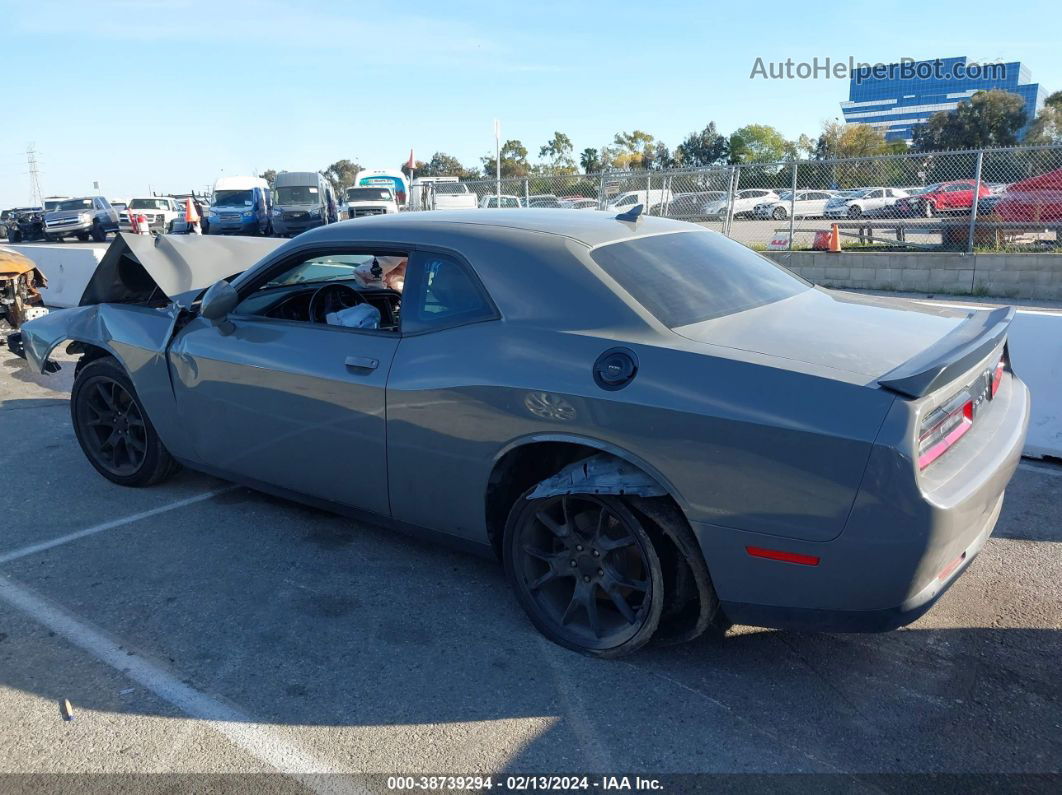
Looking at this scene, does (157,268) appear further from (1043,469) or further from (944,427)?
(1043,469)

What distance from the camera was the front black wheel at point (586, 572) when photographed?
2934mm

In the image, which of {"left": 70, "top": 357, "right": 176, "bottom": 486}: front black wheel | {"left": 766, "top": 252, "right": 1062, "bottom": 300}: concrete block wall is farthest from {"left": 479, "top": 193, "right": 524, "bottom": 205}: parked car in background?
{"left": 70, "top": 357, "right": 176, "bottom": 486}: front black wheel

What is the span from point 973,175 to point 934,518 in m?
11.8

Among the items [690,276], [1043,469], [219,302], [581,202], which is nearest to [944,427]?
[690,276]

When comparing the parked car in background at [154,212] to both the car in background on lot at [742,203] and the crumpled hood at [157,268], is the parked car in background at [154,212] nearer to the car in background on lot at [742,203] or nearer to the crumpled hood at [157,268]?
the car in background on lot at [742,203]

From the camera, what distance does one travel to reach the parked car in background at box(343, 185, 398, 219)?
2784cm

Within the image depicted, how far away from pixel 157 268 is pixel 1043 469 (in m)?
5.33

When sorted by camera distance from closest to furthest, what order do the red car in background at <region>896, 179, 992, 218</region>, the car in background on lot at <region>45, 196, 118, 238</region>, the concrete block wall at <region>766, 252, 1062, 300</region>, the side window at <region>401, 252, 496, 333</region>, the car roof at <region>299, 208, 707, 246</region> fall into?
the side window at <region>401, 252, 496, 333</region> < the car roof at <region>299, 208, 707, 246</region> < the concrete block wall at <region>766, 252, 1062, 300</region> < the red car in background at <region>896, 179, 992, 218</region> < the car in background on lot at <region>45, 196, 118, 238</region>

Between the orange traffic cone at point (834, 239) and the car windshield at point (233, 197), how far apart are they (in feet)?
66.6

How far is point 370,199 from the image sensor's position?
95.5 ft

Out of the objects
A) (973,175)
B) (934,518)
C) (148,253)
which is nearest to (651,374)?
(934,518)

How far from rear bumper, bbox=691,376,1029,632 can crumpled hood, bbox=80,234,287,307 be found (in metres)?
3.19

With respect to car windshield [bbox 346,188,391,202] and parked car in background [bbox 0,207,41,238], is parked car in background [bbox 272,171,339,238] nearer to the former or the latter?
car windshield [bbox 346,188,391,202]

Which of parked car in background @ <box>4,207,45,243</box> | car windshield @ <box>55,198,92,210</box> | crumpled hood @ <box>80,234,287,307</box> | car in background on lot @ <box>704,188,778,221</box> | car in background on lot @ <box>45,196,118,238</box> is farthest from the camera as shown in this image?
parked car in background @ <box>4,207,45,243</box>
